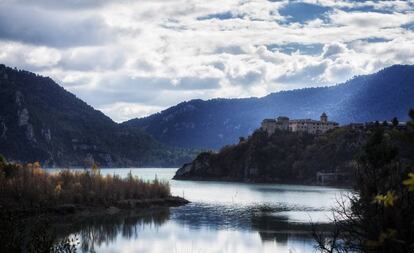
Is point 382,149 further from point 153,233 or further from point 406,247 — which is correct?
point 153,233

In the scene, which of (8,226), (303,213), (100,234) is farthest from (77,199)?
(8,226)

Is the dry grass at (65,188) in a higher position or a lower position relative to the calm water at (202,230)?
higher

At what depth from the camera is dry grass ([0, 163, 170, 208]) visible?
72.4 meters

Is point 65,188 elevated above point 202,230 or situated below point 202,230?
above

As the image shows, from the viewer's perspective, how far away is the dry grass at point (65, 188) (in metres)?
72.4

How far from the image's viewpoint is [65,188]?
81875 mm

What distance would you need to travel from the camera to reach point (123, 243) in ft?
164

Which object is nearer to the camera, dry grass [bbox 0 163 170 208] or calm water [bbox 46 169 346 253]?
calm water [bbox 46 169 346 253]

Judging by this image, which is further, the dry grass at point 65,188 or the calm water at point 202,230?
the dry grass at point 65,188

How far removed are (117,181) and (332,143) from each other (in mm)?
118577

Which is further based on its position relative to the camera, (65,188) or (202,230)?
(65,188)

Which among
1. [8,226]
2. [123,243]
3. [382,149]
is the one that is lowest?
[123,243]

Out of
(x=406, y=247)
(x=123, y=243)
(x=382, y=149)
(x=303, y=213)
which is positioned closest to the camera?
(x=406, y=247)

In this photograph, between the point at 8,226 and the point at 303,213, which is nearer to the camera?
the point at 8,226
